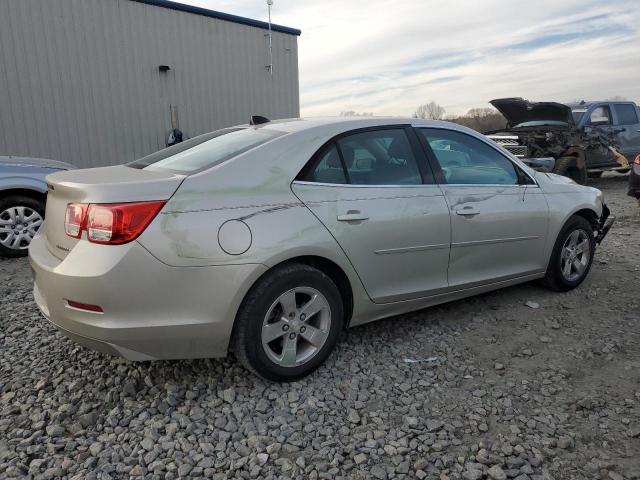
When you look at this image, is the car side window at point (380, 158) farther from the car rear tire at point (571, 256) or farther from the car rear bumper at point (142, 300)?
the car rear tire at point (571, 256)

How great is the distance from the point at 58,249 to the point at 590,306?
388 centimetres

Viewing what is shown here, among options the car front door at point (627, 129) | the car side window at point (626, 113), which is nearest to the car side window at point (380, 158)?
the car front door at point (627, 129)

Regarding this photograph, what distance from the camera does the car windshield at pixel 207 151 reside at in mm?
2918

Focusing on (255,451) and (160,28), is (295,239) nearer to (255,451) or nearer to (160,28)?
(255,451)

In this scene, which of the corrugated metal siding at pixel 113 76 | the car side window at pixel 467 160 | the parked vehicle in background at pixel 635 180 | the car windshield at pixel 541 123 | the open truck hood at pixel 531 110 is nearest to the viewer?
the car side window at pixel 467 160

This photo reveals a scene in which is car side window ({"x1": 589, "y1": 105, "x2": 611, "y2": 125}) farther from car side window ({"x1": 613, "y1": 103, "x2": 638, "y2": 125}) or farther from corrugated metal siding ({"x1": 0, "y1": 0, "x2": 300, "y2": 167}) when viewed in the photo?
corrugated metal siding ({"x1": 0, "y1": 0, "x2": 300, "y2": 167})

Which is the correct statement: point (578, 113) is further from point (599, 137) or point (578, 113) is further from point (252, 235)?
point (252, 235)

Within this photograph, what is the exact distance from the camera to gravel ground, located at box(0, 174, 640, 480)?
7.55 feet

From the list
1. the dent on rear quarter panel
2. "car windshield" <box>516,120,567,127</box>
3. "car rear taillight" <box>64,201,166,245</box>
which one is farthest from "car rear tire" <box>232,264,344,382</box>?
"car windshield" <box>516,120,567,127</box>

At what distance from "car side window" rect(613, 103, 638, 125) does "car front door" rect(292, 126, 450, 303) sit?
10.2 metres

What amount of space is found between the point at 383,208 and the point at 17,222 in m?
4.42

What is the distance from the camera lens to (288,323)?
9.38ft

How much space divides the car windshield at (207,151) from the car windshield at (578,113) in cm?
944

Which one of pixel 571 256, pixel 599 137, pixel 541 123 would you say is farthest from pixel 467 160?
pixel 599 137
